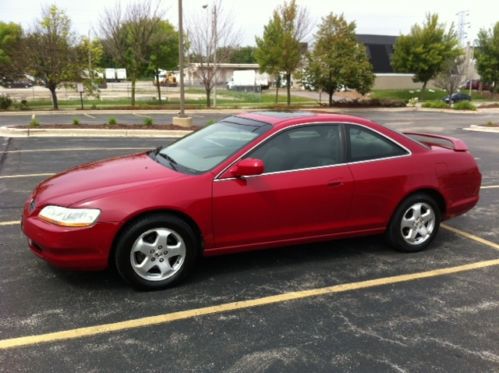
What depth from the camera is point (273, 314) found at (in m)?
3.60

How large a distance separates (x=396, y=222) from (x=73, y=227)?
3.15m

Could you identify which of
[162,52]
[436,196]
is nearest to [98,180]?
[436,196]

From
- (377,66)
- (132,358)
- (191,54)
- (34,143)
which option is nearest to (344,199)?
(132,358)

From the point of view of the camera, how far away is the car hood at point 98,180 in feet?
12.5

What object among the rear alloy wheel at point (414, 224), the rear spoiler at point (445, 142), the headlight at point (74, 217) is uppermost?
the rear spoiler at point (445, 142)

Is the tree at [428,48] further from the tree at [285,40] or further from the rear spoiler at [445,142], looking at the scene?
the rear spoiler at [445,142]

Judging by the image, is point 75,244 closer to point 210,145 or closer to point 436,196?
point 210,145

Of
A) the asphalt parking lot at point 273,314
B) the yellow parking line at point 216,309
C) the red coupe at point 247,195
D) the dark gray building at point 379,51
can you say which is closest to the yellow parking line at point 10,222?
the asphalt parking lot at point 273,314

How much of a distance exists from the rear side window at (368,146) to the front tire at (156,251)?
1.86 meters

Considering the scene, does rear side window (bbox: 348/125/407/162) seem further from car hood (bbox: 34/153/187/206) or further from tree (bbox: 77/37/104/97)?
tree (bbox: 77/37/104/97)

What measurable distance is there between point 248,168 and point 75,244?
4.97 feet

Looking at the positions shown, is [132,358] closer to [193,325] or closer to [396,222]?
[193,325]

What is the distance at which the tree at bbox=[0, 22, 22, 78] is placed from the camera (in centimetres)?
2915

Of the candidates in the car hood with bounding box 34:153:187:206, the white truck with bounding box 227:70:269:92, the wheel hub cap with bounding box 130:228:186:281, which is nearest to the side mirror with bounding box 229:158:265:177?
the car hood with bounding box 34:153:187:206
